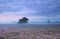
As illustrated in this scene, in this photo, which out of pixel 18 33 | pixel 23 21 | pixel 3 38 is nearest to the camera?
pixel 3 38

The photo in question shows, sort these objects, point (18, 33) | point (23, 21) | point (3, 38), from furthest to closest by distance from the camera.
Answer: point (23, 21) → point (18, 33) → point (3, 38)

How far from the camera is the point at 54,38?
6816mm

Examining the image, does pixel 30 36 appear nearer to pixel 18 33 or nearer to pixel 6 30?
pixel 18 33

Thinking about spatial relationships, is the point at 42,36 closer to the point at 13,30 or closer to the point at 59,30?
the point at 59,30

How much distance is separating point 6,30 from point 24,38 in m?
1.12

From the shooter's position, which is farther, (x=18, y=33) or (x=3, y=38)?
(x=18, y=33)

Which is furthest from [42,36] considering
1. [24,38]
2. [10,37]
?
[10,37]

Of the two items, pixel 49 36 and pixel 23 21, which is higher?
pixel 23 21

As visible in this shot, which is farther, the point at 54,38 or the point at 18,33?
the point at 18,33

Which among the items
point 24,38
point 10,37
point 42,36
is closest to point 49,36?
point 42,36

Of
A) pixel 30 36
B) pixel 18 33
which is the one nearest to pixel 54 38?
pixel 30 36

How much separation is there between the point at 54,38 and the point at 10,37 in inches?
61.6

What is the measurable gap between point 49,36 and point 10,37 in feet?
4.65

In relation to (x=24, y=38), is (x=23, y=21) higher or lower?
higher
